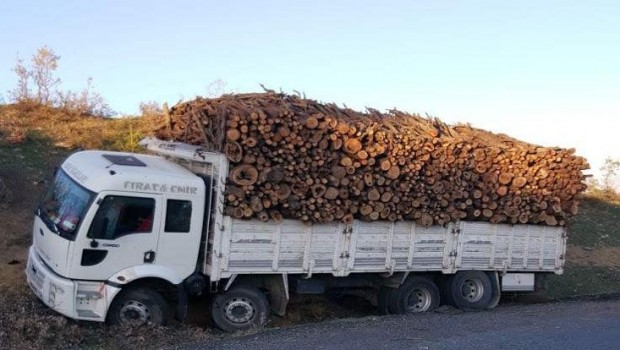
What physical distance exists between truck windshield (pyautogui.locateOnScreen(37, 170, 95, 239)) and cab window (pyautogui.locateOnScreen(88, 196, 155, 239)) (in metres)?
0.22

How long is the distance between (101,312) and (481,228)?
684cm

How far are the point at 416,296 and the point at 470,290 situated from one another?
3.92 ft

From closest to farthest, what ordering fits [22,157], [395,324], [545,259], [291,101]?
[395,324], [291,101], [545,259], [22,157]

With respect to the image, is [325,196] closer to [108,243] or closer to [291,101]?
[291,101]

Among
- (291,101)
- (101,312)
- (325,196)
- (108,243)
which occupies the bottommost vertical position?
(101,312)

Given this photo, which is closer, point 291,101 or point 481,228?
point 291,101

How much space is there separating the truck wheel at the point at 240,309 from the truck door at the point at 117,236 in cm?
128

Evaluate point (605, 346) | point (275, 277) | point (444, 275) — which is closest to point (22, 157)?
point (275, 277)

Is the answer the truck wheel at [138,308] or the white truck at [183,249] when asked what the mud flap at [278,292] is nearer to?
the white truck at [183,249]

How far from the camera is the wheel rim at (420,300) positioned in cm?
1169

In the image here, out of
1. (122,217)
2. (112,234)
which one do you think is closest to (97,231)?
(112,234)

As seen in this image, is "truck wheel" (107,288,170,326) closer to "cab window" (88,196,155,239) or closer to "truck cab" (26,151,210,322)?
"truck cab" (26,151,210,322)

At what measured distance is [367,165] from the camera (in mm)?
10594

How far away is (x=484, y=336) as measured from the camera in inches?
353
